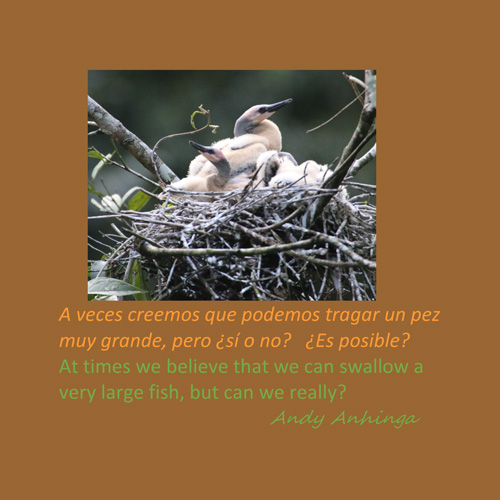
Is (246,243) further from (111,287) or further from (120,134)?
(120,134)

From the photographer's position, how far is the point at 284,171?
291 cm

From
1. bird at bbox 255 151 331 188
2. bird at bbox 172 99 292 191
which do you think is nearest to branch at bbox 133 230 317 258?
bird at bbox 255 151 331 188

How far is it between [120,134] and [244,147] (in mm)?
719

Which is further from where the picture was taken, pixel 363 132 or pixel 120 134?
pixel 120 134

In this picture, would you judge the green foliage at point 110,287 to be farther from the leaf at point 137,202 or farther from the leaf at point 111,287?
the leaf at point 137,202

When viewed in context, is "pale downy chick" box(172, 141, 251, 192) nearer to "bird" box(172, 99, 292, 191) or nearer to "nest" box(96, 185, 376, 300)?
"bird" box(172, 99, 292, 191)

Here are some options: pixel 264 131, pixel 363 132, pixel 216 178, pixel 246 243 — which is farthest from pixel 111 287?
pixel 264 131

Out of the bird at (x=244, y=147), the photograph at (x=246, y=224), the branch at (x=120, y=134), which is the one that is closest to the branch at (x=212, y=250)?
the photograph at (x=246, y=224)

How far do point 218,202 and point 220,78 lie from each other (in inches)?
214

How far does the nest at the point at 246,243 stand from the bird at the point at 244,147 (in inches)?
15.0

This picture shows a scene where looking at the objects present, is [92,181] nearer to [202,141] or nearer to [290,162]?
[290,162]

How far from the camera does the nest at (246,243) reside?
98.7 inches

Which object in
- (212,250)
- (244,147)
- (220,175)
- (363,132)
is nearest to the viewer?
(363,132)

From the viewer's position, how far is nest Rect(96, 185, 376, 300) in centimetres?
251
